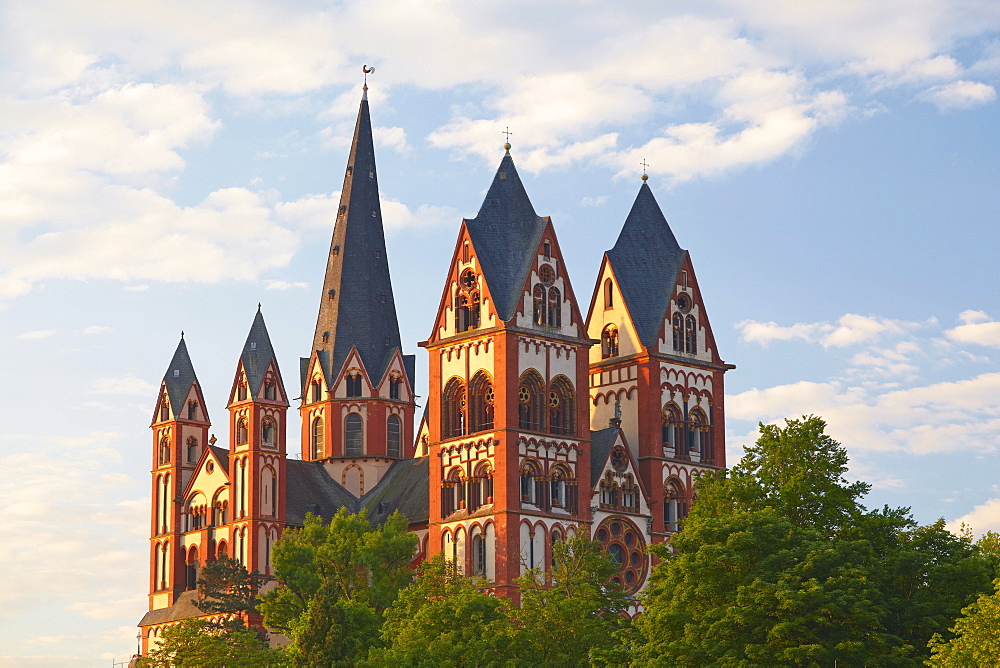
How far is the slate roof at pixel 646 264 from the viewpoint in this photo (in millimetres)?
104938

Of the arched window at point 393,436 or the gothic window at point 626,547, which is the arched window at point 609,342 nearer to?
the gothic window at point 626,547

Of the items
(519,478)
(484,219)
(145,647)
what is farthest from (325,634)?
(145,647)

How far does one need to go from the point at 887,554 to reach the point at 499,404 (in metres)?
30.6

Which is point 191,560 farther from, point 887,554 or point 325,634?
point 887,554

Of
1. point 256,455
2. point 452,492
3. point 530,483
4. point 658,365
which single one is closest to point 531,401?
point 530,483

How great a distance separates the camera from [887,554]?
70.1 metres

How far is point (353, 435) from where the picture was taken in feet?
385

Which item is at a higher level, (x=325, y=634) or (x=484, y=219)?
(x=484, y=219)

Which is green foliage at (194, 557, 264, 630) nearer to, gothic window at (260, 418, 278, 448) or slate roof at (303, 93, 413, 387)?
gothic window at (260, 418, 278, 448)

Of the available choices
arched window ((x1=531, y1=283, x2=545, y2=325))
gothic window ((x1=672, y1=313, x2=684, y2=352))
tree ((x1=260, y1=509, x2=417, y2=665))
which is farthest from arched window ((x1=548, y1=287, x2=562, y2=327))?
tree ((x1=260, y1=509, x2=417, y2=665))

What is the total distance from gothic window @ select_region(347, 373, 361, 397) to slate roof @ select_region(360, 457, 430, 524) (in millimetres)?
5135

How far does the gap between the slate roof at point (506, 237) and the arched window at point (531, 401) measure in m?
3.31

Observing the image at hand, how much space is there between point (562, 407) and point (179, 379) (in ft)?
102

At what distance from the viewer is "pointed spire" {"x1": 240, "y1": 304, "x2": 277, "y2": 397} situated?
369 ft
